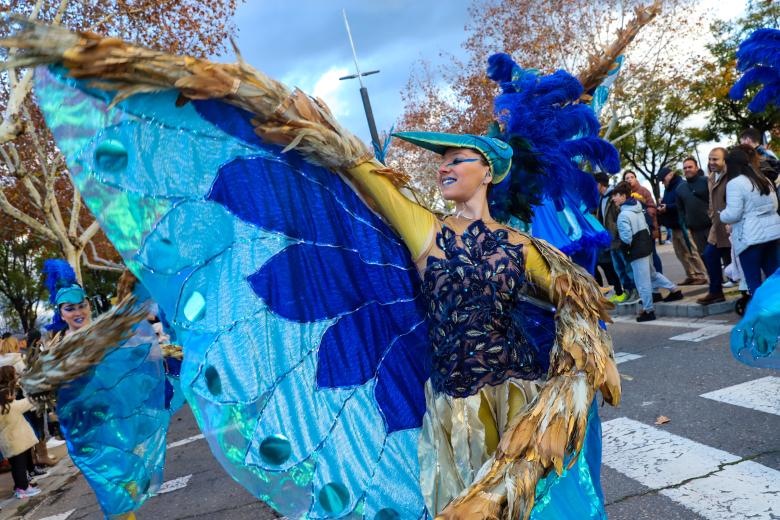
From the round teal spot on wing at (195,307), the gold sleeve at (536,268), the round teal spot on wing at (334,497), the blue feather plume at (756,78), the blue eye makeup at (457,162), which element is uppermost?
the blue feather plume at (756,78)

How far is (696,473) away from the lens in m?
3.38

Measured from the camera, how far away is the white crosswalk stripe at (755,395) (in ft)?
13.6

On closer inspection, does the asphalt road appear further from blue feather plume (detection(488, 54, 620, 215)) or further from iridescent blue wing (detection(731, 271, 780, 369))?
blue feather plume (detection(488, 54, 620, 215))

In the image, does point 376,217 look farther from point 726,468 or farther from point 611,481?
point 726,468

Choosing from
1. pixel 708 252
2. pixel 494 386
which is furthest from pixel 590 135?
pixel 708 252

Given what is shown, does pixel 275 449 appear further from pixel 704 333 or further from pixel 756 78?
pixel 704 333

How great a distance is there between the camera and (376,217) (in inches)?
85.1

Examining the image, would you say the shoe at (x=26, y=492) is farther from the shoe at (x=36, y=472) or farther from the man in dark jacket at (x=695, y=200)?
the man in dark jacket at (x=695, y=200)

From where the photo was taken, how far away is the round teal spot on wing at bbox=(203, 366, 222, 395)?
1871mm

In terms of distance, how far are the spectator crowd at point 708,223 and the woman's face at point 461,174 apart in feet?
11.0

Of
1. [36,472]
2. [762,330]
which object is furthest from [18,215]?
[762,330]

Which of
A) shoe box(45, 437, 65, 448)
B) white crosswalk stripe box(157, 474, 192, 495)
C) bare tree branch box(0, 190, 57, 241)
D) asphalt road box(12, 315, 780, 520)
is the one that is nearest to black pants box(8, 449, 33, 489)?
asphalt road box(12, 315, 780, 520)

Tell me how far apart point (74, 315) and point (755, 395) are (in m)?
4.55

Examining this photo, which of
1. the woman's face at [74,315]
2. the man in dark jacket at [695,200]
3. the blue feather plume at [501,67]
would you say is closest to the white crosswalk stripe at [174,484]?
the woman's face at [74,315]
